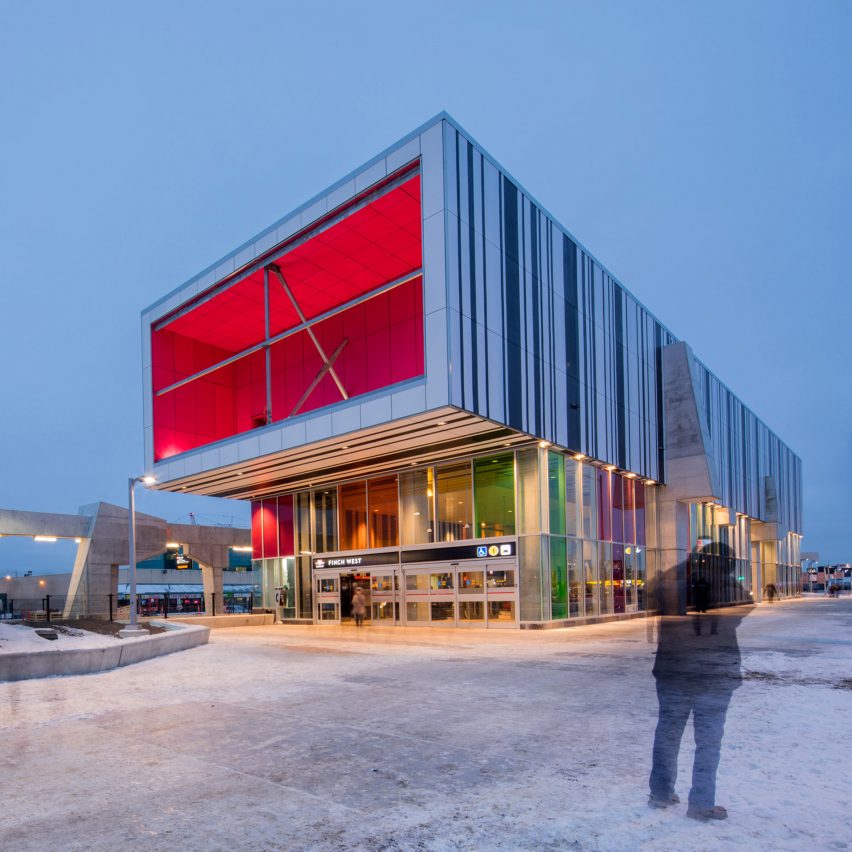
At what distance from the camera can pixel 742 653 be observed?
559 inches

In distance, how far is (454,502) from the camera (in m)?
25.4

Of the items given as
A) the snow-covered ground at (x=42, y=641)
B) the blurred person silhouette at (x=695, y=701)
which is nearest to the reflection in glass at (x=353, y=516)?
the snow-covered ground at (x=42, y=641)

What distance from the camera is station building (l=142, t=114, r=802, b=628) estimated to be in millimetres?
19578

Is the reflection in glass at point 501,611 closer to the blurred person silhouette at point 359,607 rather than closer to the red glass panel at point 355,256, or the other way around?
the blurred person silhouette at point 359,607

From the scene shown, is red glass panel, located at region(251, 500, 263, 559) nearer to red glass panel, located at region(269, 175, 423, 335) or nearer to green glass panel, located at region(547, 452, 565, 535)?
red glass panel, located at region(269, 175, 423, 335)

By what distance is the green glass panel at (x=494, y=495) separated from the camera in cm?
2364

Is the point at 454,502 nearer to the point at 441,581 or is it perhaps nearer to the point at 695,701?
the point at 441,581

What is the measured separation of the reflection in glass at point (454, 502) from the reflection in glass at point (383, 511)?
7.94ft

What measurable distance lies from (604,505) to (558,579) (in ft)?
16.1

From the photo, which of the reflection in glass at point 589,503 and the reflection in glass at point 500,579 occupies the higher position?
the reflection in glass at point 589,503

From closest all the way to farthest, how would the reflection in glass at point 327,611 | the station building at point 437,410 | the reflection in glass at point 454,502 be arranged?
the station building at point 437,410, the reflection in glass at point 454,502, the reflection in glass at point 327,611

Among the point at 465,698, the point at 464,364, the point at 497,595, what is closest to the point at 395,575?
the point at 497,595

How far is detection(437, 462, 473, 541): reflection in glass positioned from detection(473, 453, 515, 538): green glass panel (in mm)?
391

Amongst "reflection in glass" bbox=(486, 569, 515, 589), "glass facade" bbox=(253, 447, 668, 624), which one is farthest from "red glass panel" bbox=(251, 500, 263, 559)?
"reflection in glass" bbox=(486, 569, 515, 589)
